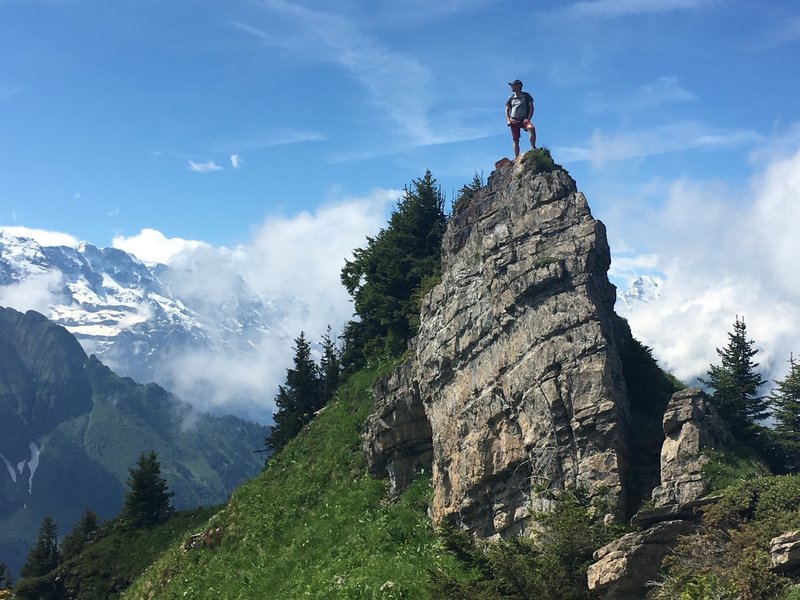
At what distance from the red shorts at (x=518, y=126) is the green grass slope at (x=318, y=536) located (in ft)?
54.1

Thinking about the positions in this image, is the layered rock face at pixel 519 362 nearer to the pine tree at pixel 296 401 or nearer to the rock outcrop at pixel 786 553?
the rock outcrop at pixel 786 553

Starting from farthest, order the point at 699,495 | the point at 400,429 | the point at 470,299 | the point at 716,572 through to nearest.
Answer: the point at 400,429, the point at 470,299, the point at 699,495, the point at 716,572

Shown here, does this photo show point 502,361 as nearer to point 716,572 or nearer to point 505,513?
point 505,513

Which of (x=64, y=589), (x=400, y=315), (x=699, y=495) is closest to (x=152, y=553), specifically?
(x=64, y=589)

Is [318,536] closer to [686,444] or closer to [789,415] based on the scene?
[686,444]

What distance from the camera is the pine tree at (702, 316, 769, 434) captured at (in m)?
30.3

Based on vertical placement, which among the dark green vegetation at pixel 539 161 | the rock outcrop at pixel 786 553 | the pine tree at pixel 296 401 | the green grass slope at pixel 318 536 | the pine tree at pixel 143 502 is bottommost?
the rock outcrop at pixel 786 553

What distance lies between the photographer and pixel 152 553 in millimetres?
45719

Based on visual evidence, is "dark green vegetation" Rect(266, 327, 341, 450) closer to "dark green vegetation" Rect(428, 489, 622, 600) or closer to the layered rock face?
the layered rock face

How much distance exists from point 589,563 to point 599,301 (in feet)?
37.4

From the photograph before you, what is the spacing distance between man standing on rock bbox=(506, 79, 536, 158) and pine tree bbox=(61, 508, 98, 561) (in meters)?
40.7

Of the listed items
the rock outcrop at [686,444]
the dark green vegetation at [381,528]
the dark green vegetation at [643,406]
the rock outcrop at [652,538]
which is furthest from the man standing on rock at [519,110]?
the rock outcrop at [652,538]

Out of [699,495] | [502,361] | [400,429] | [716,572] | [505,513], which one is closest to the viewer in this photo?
[716,572]

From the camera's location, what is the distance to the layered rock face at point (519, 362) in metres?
25.3
